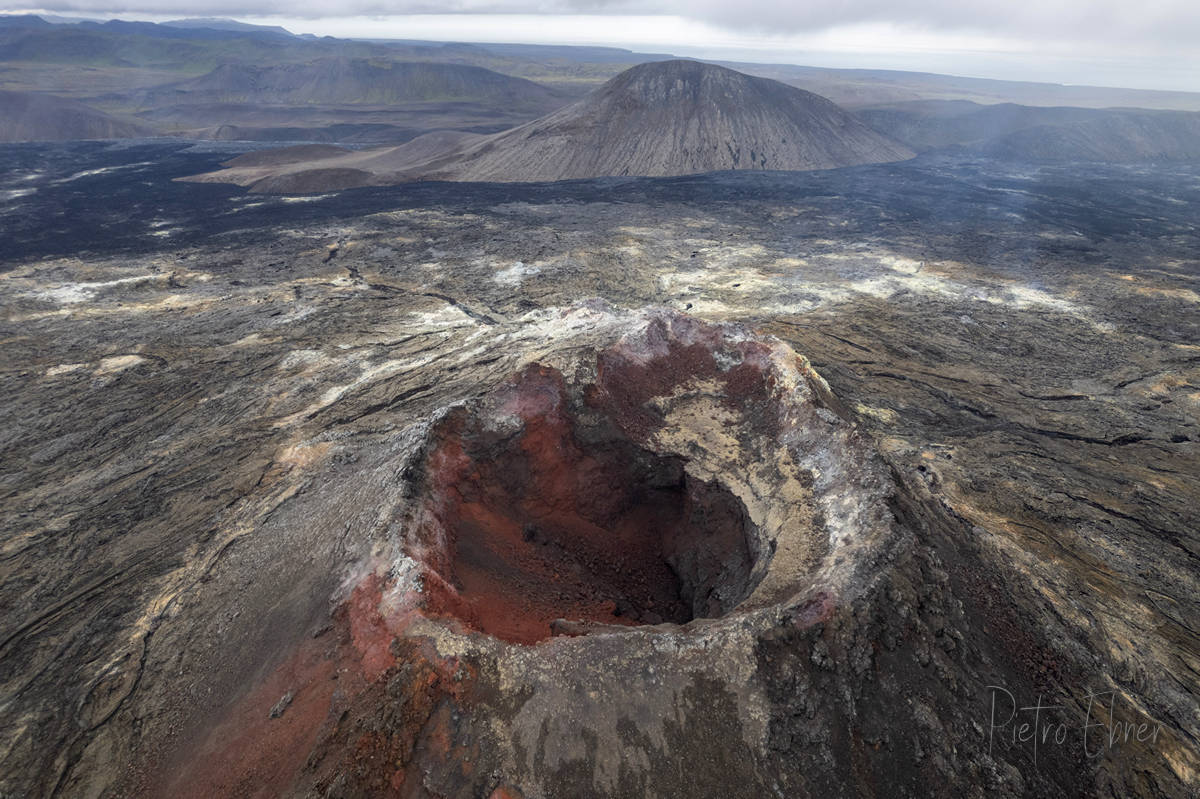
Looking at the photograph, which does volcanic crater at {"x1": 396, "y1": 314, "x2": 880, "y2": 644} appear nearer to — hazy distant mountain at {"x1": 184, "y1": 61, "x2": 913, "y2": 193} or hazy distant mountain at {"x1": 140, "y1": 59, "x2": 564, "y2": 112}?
hazy distant mountain at {"x1": 184, "y1": 61, "x2": 913, "y2": 193}

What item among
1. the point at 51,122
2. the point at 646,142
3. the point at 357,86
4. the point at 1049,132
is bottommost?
the point at 51,122

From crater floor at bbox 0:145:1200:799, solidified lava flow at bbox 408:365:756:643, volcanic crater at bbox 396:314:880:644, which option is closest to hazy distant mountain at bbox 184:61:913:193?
crater floor at bbox 0:145:1200:799

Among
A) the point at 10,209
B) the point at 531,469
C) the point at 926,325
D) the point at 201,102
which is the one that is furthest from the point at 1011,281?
the point at 201,102

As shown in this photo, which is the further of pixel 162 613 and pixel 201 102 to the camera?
pixel 201 102

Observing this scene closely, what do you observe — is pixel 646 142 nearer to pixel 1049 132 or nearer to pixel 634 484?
pixel 634 484

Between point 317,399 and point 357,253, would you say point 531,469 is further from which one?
point 357,253

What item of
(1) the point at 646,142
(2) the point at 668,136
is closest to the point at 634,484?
(1) the point at 646,142
